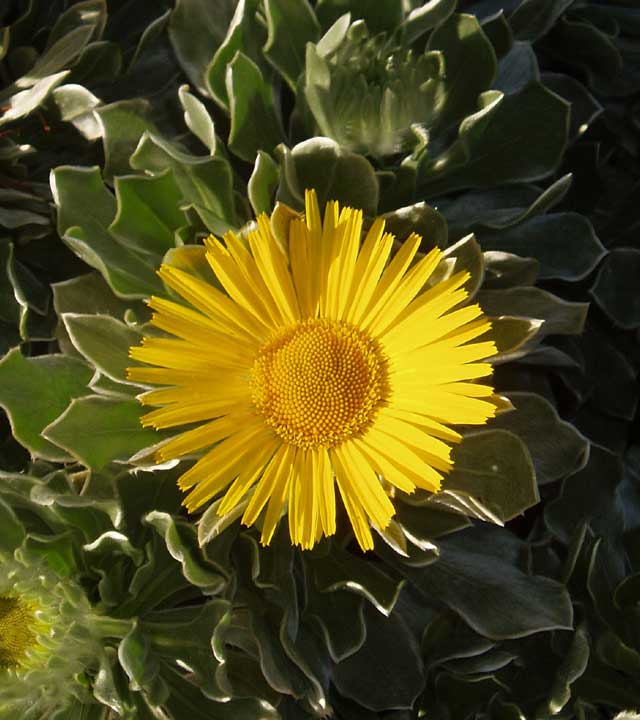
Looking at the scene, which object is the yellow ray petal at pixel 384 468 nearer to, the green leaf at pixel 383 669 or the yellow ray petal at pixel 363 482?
the yellow ray petal at pixel 363 482

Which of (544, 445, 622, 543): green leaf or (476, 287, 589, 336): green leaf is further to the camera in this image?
(544, 445, 622, 543): green leaf

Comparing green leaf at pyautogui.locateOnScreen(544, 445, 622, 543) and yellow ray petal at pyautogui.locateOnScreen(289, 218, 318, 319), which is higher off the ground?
yellow ray petal at pyautogui.locateOnScreen(289, 218, 318, 319)

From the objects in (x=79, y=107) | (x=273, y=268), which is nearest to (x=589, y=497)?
(x=273, y=268)

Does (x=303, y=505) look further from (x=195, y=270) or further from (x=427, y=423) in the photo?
(x=195, y=270)

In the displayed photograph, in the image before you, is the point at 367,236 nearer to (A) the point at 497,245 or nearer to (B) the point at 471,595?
(A) the point at 497,245

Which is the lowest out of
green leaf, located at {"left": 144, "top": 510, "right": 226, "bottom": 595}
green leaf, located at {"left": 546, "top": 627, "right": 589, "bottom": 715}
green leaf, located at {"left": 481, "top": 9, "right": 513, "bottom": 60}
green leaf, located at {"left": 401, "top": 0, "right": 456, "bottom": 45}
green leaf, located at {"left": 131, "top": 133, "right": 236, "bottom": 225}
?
green leaf, located at {"left": 546, "top": 627, "right": 589, "bottom": 715}

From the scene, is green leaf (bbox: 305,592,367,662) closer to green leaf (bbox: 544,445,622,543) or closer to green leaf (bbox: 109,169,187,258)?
green leaf (bbox: 544,445,622,543)

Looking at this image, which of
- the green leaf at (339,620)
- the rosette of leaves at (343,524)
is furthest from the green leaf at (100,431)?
the green leaf at (339,620)

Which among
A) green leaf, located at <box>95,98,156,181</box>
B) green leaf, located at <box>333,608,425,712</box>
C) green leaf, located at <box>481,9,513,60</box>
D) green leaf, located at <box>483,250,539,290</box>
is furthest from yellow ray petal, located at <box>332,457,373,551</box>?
green leaf, located at <box>481,9,513,60</box>
